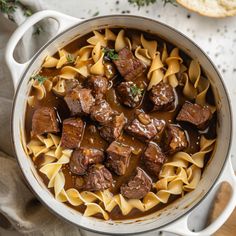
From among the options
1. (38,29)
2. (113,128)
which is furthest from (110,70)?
(38,29)

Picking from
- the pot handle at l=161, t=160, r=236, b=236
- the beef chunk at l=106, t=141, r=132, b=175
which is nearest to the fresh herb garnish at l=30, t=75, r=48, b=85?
the beef chunk at l=106, t=141, r=132, b=175

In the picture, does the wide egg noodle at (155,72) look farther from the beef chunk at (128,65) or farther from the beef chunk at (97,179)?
the beef chunk at (97,179)

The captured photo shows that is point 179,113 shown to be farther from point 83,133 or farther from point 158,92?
point 83,133

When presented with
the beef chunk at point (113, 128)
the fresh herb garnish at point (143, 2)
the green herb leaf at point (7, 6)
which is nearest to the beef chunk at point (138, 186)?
the beef chunk at point (113, 128)

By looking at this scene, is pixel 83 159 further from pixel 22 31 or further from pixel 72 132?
pixel 22 31

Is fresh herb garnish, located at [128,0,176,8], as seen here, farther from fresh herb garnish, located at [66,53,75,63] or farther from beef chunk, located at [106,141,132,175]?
beef chunk, located at [106,141,132,175]

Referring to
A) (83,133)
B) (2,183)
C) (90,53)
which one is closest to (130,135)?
(83,133)
